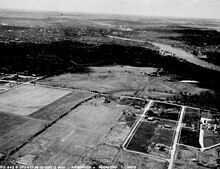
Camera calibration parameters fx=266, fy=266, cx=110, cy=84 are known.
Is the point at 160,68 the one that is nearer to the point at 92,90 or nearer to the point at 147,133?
the point at 92,90

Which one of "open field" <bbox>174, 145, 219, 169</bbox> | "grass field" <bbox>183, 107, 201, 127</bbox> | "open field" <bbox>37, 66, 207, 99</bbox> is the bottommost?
"open field" <bbox>174, 145, 219, 169</bbox>

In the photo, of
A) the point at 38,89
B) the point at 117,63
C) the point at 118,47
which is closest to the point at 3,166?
the point at 38,89

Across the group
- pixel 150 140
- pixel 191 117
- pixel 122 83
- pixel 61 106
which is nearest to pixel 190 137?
pixel 150 140

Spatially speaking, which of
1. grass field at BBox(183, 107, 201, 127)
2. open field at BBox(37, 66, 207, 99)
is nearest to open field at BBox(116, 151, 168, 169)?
grass field at BBox(183, 107, 201, 127)

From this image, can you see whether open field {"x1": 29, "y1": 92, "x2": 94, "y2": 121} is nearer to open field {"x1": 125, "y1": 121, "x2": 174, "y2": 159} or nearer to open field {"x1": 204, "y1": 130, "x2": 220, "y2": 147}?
open field {"x1": 125, "y1": 121, "x2": 174, "y2": 159}

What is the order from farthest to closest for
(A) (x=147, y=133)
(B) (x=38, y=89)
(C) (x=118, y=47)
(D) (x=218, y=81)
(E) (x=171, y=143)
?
(C) (x=118, y=47) → (D) (x=218, y=81) → (B) (x=38, y=89) → (A) (x=147, y=133) → (E) (x=171, y=143)

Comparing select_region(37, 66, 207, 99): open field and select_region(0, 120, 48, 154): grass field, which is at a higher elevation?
select_region(37, 66, 207, 99): open field

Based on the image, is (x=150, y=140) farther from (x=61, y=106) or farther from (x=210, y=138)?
(x=61, y=106)
